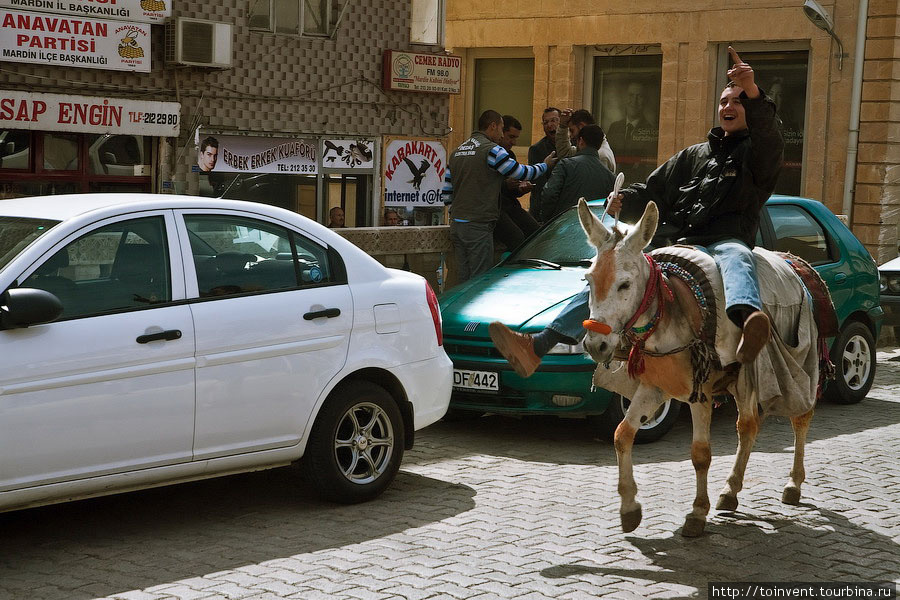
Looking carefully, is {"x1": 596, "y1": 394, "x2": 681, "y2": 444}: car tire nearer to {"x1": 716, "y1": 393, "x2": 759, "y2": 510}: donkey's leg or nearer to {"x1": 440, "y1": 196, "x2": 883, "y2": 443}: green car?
{"x1": 440, "y1": 196, "x2": 883, "y2": 443}: green car

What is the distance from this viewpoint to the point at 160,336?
21.4 ft

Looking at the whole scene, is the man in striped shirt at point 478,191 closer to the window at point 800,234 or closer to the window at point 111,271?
the window at point 800,234

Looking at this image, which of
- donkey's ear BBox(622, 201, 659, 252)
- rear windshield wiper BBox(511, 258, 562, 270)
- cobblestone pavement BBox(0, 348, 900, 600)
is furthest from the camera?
rear windshield wiper BBox(511, 258, 562, 270)

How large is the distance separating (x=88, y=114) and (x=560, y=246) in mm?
7122

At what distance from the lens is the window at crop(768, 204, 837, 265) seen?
37.4ft

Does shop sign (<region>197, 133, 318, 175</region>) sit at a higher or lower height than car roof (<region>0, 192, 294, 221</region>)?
higher

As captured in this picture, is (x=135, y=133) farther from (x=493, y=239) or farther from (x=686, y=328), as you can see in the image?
A: (x=686, y=328)

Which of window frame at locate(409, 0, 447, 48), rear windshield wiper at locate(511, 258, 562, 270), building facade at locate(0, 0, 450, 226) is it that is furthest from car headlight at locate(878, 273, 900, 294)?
window frame at locate(409, 0, 447, 48)

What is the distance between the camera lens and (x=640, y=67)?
25.4 metres

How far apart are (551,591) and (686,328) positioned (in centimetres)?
169

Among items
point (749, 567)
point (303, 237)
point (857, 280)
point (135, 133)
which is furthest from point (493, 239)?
point (749, 567)

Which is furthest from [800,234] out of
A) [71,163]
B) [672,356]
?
[71,163]

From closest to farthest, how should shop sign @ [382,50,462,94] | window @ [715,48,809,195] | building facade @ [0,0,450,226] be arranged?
building facade @ [0,0,450,226] < shop sign @ [382,50,462,94] < window @ [715,48,809,195]

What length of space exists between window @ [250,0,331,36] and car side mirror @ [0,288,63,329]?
11.8 metres
